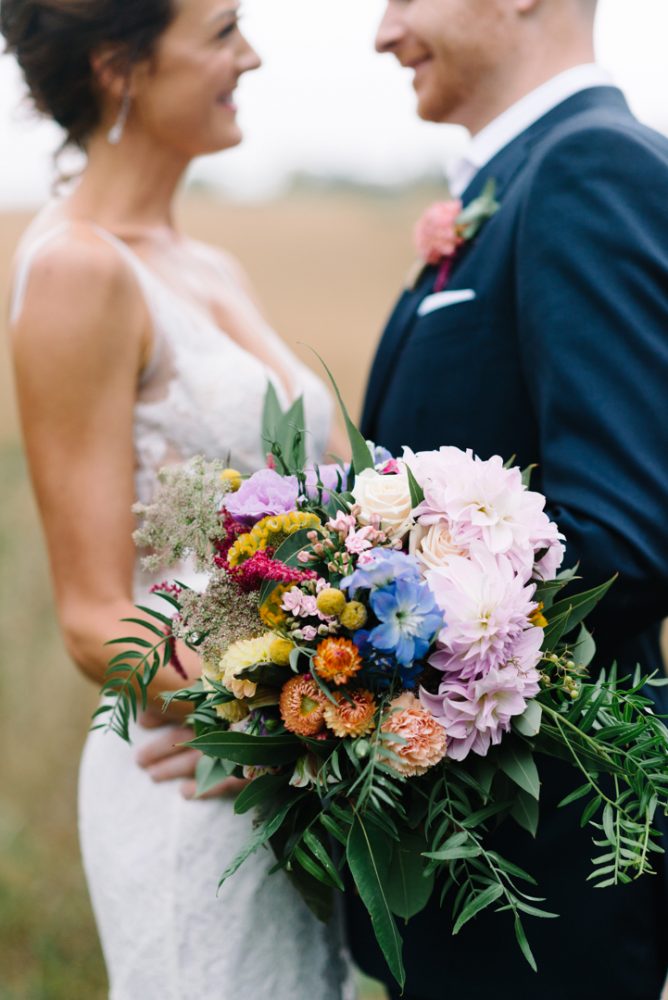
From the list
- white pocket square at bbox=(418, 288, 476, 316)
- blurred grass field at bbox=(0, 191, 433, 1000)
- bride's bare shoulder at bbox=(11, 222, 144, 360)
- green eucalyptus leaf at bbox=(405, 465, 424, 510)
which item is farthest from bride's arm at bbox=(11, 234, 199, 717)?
blurred grass field at bbox=(0, 191, 433, 1000)

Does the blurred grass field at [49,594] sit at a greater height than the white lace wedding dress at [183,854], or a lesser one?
lesser

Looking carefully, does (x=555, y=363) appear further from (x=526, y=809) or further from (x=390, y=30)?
(x=390, y=30)

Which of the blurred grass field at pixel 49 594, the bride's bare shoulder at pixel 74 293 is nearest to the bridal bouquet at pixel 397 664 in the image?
the bride's bare shoulder at pixel 74 293

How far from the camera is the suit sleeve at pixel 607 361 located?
1.87m

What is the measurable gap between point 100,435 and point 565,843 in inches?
52.6

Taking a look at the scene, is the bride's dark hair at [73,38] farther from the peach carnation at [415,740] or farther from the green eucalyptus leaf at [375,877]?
the green eucalyptus leaf at [375,877]

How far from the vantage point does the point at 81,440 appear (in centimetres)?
235

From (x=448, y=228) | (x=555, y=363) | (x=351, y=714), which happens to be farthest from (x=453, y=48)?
(x=351, y=714)

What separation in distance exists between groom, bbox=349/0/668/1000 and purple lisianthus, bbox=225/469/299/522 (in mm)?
534

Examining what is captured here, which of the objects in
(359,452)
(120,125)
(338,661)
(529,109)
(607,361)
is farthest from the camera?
(120,125)

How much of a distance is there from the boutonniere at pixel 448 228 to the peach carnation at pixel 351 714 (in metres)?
1.21

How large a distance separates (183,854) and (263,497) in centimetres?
108

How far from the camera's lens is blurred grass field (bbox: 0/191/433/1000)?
4.68 metres

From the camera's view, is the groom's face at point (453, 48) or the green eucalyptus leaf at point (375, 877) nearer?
the green eucalyptus leaf at point (375, 877)
